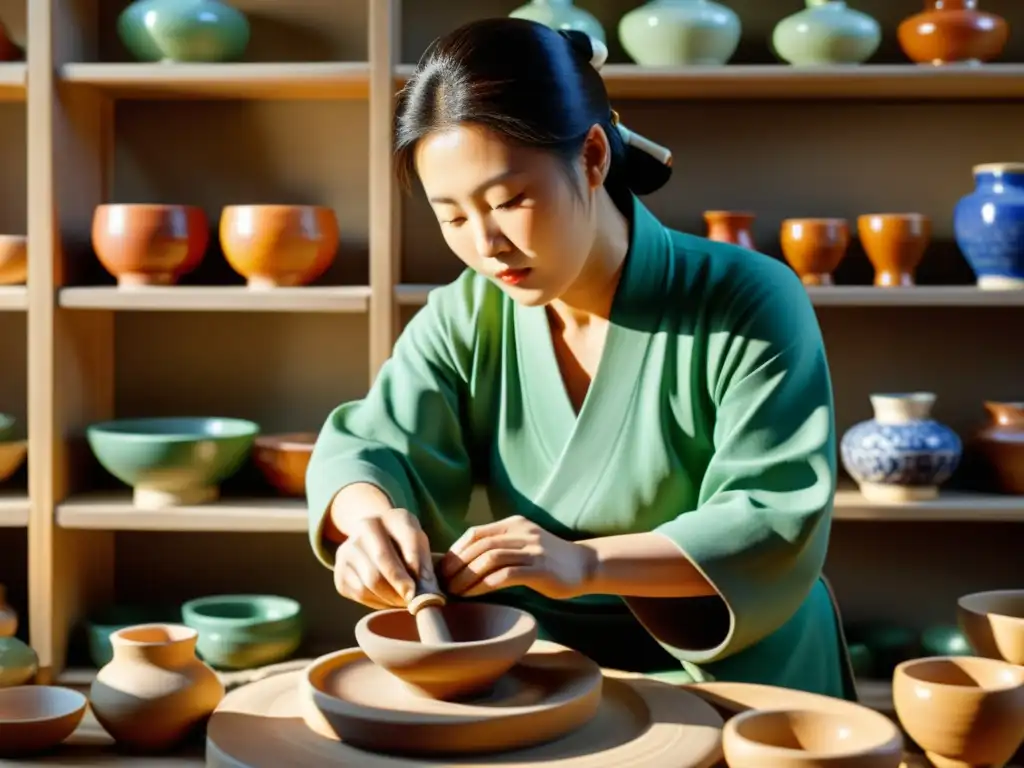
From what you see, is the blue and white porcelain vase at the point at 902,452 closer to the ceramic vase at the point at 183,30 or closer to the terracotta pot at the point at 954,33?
the terracotta pot at the point at 954,33

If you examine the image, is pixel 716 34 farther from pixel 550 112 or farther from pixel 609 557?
pixel 609 557

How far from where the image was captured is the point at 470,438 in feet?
6.12

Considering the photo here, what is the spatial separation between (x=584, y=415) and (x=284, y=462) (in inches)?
53.2

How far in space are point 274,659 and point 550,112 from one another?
1.65m

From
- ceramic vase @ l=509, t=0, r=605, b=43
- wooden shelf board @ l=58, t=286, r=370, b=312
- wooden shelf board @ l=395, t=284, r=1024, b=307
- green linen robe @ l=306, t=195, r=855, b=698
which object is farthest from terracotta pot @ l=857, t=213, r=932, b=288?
green linen robe @ l=306, t=195, r=855, b=698

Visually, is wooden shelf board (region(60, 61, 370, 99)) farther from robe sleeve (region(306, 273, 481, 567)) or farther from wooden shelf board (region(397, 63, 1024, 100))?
robe sleeve (region(306, 273, 481, 567))

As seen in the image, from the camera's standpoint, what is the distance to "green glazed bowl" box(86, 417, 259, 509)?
9.18ft

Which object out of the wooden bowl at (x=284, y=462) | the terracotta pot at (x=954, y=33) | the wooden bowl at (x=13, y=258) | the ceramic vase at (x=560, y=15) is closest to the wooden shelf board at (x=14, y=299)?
the wooden bowl at (x=13, y=258)

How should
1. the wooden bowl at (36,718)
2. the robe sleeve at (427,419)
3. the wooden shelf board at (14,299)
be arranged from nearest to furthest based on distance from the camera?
the wooden bowl at (36,718) → the robe sleeve at (427,419) → the wooden shelf board at (14,299)

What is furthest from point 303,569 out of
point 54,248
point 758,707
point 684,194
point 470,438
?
point 758,707

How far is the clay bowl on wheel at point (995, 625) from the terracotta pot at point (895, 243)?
1.35 meters

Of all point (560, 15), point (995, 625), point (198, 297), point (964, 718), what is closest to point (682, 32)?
point (560, 15)

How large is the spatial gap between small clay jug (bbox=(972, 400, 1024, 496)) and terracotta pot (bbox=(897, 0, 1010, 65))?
0.76 m

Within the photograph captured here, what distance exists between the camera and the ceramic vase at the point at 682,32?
2.80 metres
